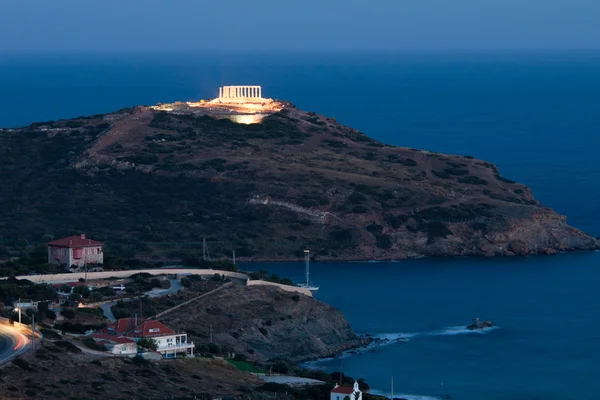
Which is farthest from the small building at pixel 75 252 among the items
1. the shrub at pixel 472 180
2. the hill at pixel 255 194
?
the shrub at pixel 472 180

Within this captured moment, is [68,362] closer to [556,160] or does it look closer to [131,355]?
[131,355]

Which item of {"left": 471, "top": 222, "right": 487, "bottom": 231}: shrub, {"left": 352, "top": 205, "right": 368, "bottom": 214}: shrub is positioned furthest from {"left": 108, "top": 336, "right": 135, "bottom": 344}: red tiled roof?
{"left": 352, "top": 205, "right": 368, "bottom": 214}: shrub

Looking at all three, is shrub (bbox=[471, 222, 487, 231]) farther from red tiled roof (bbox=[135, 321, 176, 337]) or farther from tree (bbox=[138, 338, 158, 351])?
tree (bbox=[138, 338, 158, 351])

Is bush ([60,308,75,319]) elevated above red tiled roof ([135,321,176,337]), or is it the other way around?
red tiled roof ([135,321,176,337])

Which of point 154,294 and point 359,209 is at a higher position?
point 154,294

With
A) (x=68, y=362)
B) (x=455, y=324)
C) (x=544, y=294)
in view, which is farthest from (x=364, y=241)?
(x=68, y=362)

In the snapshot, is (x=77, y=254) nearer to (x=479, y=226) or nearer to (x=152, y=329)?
(x=152, y=329)

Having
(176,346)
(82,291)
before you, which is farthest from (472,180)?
(176,346)
